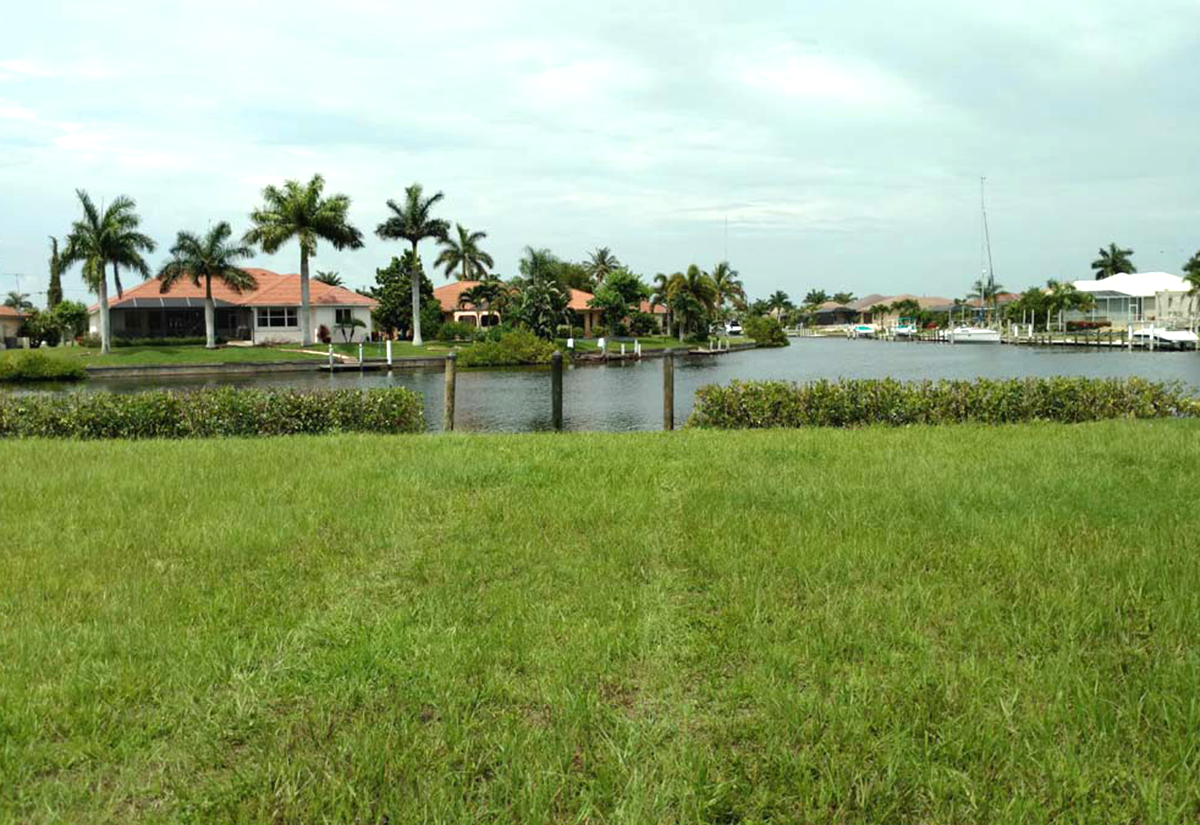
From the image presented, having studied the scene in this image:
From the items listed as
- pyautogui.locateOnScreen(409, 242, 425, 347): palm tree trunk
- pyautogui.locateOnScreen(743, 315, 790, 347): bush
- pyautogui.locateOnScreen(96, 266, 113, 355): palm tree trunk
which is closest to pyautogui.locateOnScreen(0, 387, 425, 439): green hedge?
pyautogui.locateOnScreen(96, 266, 113, 355): palm tree trunk

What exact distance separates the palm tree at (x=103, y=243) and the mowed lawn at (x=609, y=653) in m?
50.2

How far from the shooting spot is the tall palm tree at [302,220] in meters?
56.3

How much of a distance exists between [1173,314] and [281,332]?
86072 millimetres

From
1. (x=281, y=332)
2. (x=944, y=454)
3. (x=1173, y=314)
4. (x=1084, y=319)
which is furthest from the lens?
(x=1084, y=319)

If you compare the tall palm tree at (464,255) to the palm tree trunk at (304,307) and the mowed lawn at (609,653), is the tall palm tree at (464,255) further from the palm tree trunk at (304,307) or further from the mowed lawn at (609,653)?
the mowed lawn at (609,653)

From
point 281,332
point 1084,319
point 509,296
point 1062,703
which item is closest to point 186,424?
point 1062,703

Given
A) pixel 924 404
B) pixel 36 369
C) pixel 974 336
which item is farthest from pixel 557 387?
pixel 974 336

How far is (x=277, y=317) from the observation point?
2448 inches

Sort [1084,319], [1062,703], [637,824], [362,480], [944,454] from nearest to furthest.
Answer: [637,824] → [1062,703] → [362,480] → [944,454] → [1084,319]

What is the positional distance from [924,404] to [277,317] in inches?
2162

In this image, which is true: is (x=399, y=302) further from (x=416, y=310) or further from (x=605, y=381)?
(x=605, y=381)

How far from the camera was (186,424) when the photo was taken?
46.0 ft

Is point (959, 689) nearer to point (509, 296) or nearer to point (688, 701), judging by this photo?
point (688, 701)

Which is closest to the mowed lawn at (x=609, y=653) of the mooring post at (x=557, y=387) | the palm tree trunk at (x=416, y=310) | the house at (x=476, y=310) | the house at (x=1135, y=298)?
the mooring post at (x=557, y=387)
